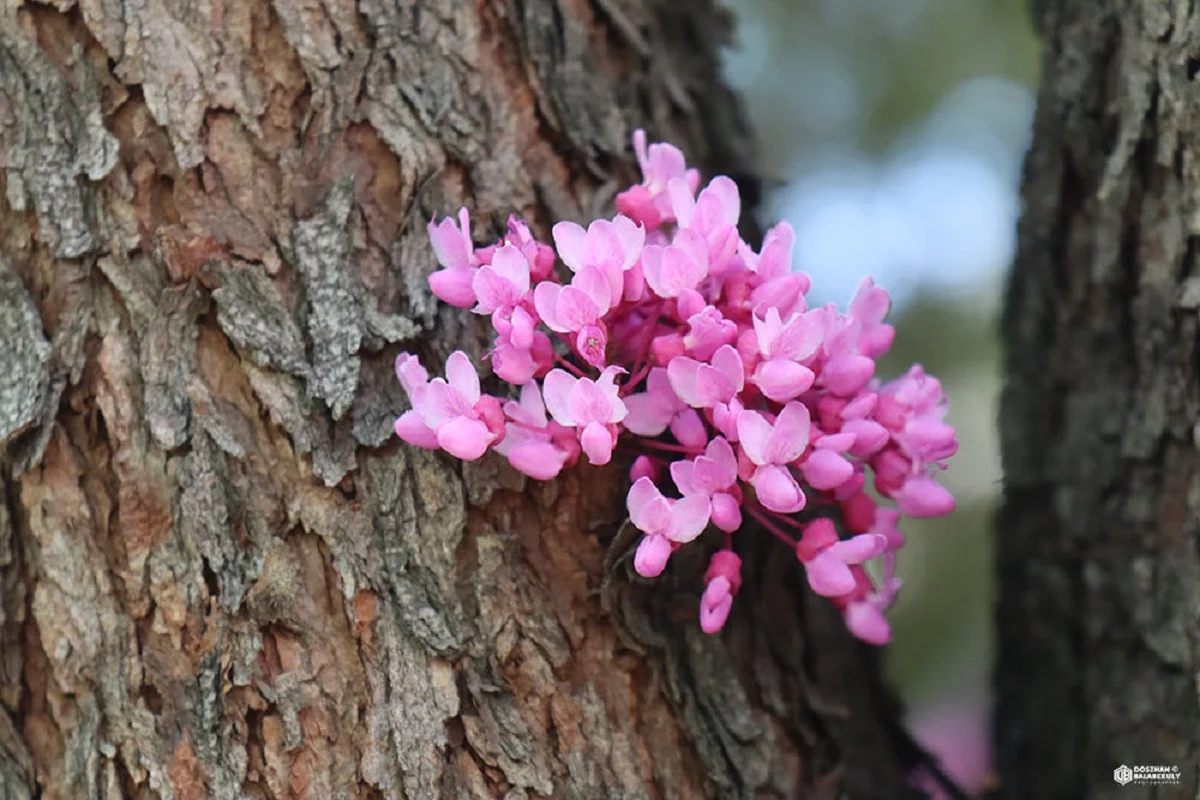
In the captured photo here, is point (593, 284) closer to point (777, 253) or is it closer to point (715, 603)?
point (777, 253)

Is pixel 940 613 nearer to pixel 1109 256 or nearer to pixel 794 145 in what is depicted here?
pixel 794 145

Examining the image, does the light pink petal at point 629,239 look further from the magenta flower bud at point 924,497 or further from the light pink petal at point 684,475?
the magenta flower bud at point 924,497

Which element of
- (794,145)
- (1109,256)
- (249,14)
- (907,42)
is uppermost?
(907,42)

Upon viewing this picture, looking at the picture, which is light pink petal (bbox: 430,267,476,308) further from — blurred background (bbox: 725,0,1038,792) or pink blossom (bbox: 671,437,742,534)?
blurred background (bbox: 725,0,1038,792)

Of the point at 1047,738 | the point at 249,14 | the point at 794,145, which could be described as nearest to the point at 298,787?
Answer: the point at 249,14
